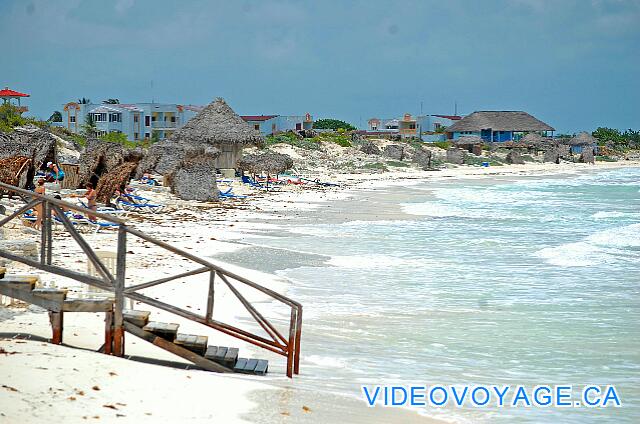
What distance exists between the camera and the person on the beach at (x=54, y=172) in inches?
868

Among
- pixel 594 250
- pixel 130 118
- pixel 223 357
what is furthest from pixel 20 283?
pixel 130 118

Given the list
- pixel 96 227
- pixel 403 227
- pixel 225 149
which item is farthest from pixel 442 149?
pixel 96 227

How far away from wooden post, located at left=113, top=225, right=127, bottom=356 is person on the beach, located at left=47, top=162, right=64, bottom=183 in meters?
15.6

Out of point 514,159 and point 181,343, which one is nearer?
point 181,343

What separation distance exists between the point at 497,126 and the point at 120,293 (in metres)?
74.6

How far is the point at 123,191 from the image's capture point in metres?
19.3

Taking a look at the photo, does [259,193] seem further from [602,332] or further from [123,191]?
[602,332]

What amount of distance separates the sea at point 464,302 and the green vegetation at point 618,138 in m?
77.9

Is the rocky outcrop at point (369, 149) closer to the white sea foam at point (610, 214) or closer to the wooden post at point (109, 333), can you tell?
the white sea foam at point (610, 214)

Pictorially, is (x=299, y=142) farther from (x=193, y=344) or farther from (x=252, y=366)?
(x=193, y=344)

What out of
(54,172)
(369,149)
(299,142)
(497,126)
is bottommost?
(54,172)

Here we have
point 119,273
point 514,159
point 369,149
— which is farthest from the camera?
point 514,159

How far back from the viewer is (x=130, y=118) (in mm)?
70375

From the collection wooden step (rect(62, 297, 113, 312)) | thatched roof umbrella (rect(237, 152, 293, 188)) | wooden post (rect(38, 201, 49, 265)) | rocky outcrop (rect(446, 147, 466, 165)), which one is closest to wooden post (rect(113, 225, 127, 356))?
wooden step (rect(62, 297, 113, 312))
